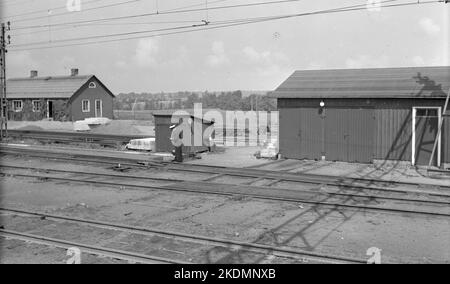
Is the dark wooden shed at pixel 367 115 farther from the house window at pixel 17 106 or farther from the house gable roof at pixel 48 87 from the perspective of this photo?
the house window at pixel 17 106

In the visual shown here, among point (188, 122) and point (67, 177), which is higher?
point (188, 122)

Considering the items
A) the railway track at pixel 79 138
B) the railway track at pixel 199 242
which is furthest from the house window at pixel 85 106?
the railway track at pixel 199 242

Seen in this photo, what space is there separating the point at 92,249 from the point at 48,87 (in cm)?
4910

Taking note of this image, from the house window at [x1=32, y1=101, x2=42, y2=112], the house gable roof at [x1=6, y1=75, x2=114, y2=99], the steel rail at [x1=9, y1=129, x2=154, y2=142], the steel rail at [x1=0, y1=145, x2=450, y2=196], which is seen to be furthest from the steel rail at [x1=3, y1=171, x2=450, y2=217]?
the house window at [x1=32, y1=101, x2=42, y2=112]

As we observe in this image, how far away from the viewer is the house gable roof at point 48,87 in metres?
51.8

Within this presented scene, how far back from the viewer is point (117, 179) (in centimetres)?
1848

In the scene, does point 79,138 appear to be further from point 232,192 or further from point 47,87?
point 47,87

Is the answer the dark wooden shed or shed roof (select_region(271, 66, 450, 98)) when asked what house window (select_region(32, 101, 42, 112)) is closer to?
shed roof (select_region(271, 66, 450, 98))

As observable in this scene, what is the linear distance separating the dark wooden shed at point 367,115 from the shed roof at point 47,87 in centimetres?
3347

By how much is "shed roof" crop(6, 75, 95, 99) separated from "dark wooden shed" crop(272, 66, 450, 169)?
1318 inches

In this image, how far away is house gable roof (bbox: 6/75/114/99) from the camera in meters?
51.8
